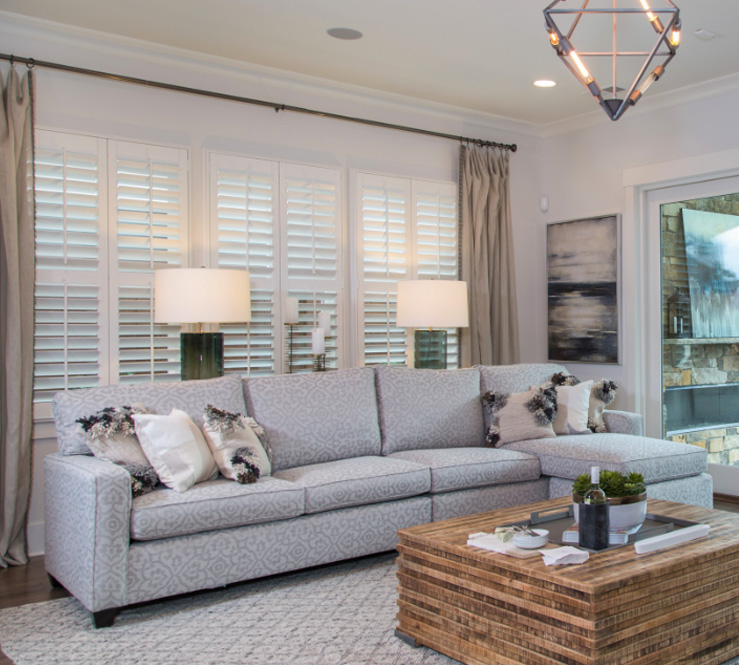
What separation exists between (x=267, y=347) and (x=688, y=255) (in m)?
2.81

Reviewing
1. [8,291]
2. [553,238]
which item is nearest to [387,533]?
[8,291]

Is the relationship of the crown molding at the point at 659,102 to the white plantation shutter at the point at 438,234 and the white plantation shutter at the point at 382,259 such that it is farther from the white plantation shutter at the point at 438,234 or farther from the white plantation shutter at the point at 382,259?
the white plantation shutter at the point at 382,259

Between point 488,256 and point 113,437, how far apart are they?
326 cm

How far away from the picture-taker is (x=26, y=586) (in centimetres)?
340

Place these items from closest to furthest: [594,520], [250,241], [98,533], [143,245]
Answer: [594,520]
[98,533]
[143,245]
[250,241]

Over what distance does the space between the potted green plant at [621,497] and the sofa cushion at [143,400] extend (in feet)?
5.69

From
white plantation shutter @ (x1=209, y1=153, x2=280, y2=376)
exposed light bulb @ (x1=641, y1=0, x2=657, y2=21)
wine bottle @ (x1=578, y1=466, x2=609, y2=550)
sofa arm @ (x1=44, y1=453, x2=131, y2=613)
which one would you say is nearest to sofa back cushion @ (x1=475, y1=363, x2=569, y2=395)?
white plantation shutter @ (x1=209, y1=153, x2=280, y2=376)

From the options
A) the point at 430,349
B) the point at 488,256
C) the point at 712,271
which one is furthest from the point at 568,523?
the point at 488,256

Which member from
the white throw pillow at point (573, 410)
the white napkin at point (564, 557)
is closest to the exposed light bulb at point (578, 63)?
the white napkin at point (564, 557)

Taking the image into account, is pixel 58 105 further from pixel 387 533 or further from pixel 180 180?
pixel 387 533

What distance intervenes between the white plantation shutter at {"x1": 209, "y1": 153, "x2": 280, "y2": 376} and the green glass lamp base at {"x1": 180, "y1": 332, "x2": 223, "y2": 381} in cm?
45

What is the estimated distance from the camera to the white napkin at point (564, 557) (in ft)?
7.64

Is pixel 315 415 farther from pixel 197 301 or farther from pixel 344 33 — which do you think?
pixel 344 33

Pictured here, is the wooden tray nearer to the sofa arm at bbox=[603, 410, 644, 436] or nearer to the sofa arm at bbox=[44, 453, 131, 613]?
the sofa arm at bbox=[44, 453, 131, 613]
